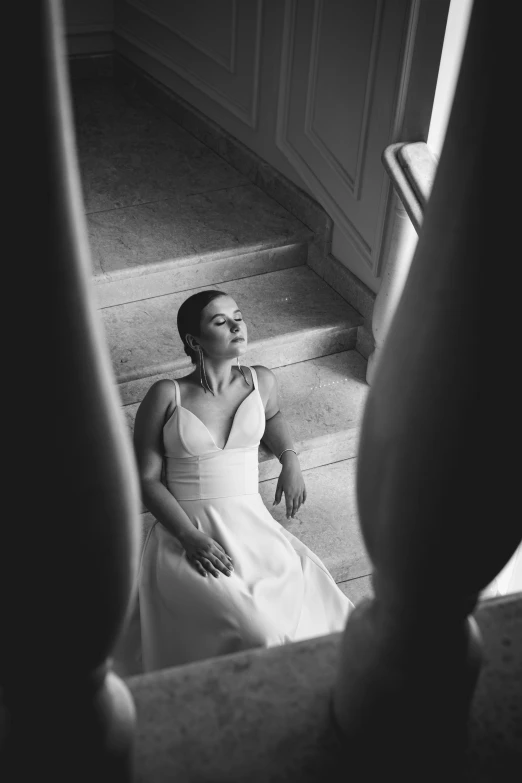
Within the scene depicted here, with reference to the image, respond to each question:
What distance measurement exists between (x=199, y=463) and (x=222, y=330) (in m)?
0.48

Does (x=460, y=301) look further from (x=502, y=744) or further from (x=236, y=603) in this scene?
(x=236, y=603)


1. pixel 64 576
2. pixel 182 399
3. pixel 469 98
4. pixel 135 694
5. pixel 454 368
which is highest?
pixel 469 98

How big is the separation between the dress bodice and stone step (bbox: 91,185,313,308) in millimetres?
1080

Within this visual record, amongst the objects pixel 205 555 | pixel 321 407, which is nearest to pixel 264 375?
pixel 321 407

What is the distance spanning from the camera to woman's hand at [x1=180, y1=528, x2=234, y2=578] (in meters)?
2.76

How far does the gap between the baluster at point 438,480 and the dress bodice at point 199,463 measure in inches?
91.6

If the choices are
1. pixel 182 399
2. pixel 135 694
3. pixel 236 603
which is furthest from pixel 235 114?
pixel 135 694

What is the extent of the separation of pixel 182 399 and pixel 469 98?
8.68ft

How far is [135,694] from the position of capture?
71 centimetres

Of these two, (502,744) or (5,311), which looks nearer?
(5,311)

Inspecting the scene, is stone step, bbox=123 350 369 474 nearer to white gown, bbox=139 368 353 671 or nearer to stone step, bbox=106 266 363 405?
stone step, bbox=106 266 363 405

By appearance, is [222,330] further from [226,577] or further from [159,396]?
[226,577]

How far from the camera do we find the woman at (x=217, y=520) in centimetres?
274

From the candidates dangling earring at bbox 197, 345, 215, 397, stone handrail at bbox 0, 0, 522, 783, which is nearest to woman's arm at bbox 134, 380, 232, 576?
dangling earring at bbox 197, 345, 215, 397
